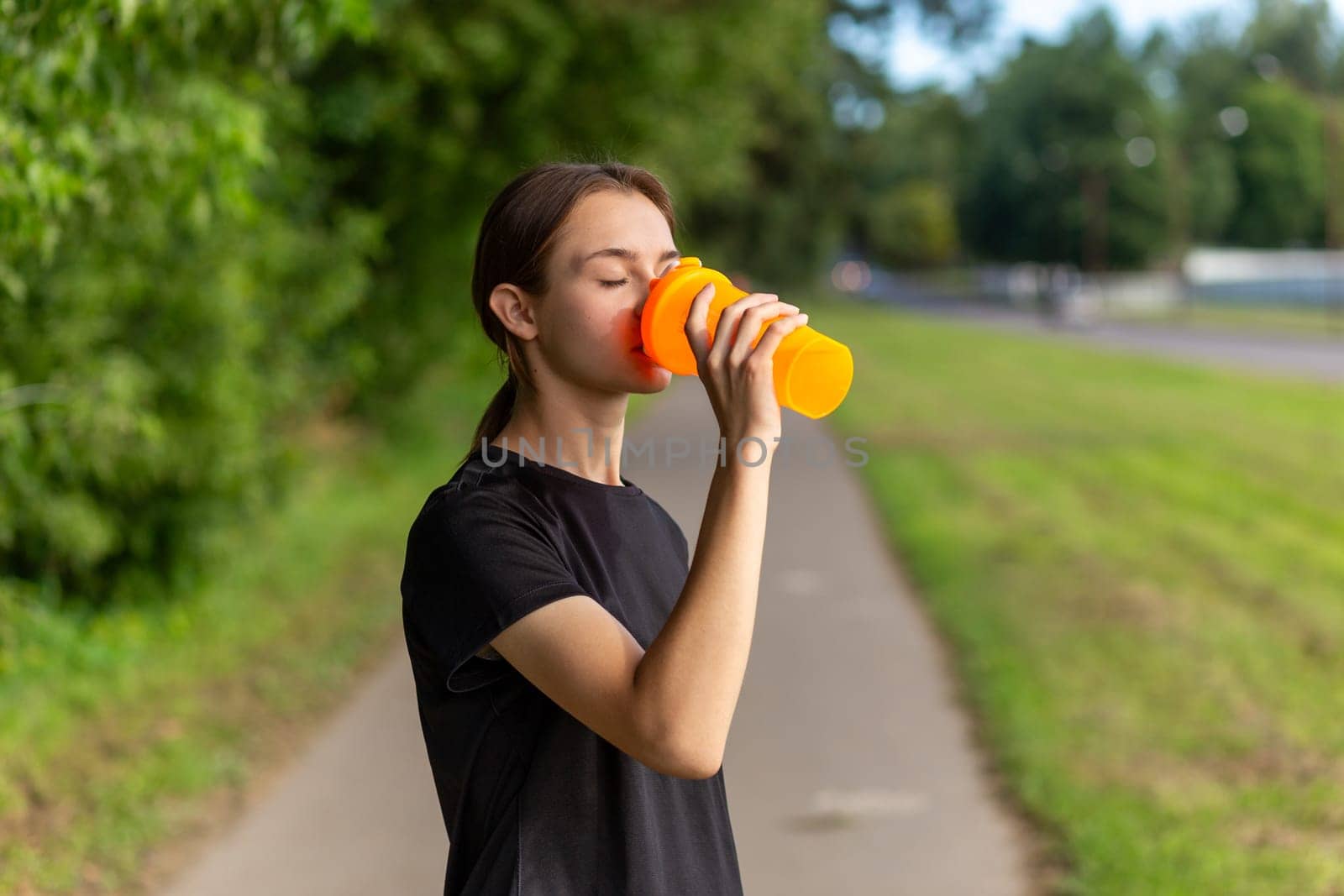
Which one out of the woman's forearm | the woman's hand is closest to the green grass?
the woman's forearm

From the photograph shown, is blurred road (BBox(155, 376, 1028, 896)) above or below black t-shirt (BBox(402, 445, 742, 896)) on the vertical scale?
below

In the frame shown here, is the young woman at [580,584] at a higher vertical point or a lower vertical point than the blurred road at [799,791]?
higher

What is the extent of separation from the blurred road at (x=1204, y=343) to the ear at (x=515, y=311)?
896 inches

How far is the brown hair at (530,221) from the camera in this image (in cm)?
149

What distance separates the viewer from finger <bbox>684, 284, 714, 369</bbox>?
133 centimetres

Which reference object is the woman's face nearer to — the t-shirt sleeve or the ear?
the ear

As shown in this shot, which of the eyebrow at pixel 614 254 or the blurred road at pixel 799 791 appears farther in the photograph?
the blurred road at pixel 799 791

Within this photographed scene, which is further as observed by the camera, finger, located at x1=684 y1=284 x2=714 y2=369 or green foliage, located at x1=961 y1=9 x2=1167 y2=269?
green foliage, located at x1=961 y1=9 x2=1167 y2=269

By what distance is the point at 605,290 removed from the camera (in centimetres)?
146

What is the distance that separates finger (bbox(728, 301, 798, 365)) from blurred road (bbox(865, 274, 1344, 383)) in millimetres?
22821

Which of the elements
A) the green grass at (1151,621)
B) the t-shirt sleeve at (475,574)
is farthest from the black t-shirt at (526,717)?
the green grass at (1151,621)

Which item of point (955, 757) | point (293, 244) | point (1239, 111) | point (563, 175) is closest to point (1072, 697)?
point (955, 757)

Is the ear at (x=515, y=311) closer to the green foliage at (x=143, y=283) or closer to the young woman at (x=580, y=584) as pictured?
the young woman at (x=580, y=584)

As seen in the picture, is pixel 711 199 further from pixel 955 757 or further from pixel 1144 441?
pixel 955 757
